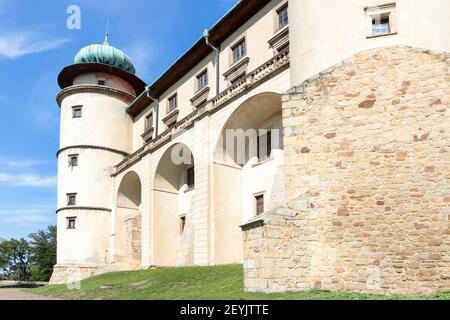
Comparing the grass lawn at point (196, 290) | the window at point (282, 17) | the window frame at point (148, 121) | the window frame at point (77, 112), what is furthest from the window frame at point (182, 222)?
the window at point (282, 17)

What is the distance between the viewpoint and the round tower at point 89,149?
3228 centimetres

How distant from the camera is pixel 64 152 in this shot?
34.0m

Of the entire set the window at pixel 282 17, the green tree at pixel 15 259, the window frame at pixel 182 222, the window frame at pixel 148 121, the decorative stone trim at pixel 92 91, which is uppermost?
the decorative stone trim at pixel 92 91

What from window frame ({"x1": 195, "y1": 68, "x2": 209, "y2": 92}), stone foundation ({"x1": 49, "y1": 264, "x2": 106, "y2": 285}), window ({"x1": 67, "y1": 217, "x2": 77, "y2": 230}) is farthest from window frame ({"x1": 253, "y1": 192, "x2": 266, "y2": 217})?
window ({"x1": 67, "y1": 217, "x2": 77, "y2": 230})

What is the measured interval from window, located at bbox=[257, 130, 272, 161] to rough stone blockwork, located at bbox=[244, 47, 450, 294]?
802 cm

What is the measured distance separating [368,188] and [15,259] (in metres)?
63.2

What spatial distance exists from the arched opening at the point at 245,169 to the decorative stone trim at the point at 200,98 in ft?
14.3

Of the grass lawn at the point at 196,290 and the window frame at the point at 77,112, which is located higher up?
the window frame at the point at 77,112

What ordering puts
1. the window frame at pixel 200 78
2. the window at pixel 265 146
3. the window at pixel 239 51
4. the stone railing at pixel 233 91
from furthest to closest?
the window frame at pixel 200 78, the window at pixel 239 51, the window at pixel 265 146, the stone railing at pixel 233 91

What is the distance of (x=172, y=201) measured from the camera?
1132 inches

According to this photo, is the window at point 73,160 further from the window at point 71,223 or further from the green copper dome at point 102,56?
the green copper dome at point 102,56

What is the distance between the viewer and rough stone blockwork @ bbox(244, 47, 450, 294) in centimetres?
1137

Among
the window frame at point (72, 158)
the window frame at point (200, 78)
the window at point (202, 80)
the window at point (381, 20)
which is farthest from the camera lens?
the window frame at point (72, 158)
